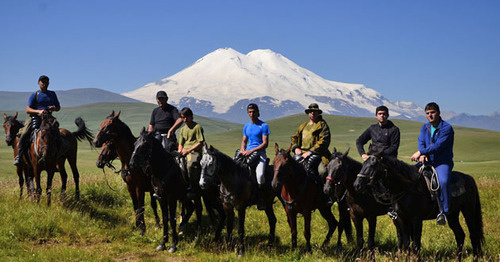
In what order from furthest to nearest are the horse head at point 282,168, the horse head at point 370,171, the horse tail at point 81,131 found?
the horse tail at point 81,131 → the horse head at point 282,168 → the horse head at point 370,171

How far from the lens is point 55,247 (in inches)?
348

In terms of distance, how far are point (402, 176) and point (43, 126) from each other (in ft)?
32.4

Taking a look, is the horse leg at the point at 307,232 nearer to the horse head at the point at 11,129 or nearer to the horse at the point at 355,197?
the horse at the point at 355,197

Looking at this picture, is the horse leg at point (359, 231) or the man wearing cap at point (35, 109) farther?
the man wearing cap at point (35, 109)

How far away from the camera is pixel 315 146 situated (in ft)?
30.3

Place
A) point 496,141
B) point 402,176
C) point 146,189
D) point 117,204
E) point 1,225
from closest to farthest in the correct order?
point 402,176, point 1,225, point 146,189, point 117,204, point 496,141

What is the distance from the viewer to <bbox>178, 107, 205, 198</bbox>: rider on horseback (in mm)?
9570

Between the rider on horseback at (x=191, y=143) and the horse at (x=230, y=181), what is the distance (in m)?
0.82

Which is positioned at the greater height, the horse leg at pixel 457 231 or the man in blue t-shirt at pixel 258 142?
the man in blue t-shirt at pixel 258 142

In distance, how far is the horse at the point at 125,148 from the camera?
9.98 metres

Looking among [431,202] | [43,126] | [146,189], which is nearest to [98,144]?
[146,189]

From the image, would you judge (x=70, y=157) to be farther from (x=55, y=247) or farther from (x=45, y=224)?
(x=55, y=247)

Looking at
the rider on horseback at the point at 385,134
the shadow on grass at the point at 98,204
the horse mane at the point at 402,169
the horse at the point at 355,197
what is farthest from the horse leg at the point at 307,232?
the shadow on grass at the point at 98,204

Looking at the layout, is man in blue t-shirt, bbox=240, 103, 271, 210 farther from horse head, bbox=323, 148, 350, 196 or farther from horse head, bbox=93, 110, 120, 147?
horse head, bbox=93, 110, 120, 147
